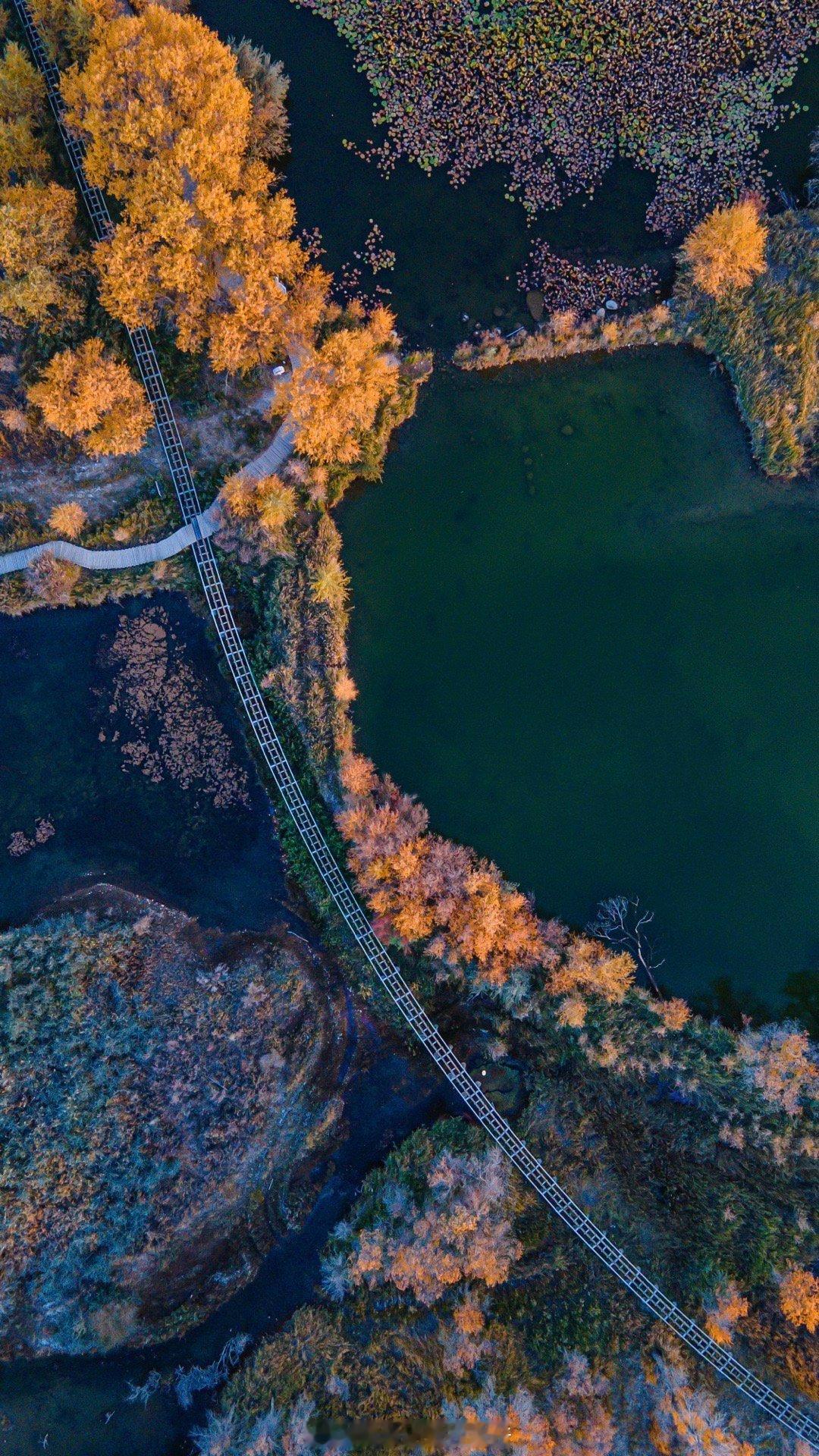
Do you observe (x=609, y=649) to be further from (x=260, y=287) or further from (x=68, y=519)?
(x=68, y=519)

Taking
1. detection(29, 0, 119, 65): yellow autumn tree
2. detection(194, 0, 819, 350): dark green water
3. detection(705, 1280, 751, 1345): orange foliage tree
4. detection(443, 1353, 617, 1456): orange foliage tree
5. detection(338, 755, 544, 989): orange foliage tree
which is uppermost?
detection(194, 0, 819, 350): dark green water

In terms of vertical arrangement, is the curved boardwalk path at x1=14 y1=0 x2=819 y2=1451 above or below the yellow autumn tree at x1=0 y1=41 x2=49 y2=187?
below

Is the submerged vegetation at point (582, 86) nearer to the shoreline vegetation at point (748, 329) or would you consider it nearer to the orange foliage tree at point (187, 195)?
the shoreline vegetation at point (748, 329)

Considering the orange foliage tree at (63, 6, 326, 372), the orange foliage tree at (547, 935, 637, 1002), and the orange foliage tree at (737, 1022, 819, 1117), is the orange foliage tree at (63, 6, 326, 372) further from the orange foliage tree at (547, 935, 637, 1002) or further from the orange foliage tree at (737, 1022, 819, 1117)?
the orange foliage tree at (737, 1022, 819, 1117)

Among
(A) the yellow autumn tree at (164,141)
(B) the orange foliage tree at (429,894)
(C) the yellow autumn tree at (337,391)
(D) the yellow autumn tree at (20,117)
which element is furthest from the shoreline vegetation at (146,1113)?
(D) the yellow autumn tree at (20,117)

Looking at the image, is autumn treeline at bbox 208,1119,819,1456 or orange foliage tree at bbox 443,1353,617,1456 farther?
autumn treeline at bbox 208,1119,819,1456

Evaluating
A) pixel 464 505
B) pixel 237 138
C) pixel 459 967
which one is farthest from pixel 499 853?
pixel 237 138

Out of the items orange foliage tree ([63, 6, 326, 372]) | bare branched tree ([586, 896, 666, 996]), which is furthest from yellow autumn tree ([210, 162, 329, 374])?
bare branched tree ([586, 896, 666, 996])

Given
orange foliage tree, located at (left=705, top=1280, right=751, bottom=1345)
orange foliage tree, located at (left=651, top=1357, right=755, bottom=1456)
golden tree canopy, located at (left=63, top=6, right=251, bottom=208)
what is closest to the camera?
golden tree canopy, located at (left=63, top=6, right=251, bottom=208)
